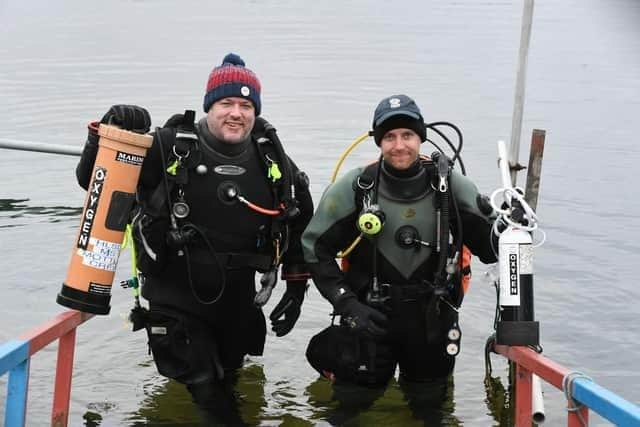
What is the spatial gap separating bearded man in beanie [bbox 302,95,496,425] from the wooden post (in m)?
1.34

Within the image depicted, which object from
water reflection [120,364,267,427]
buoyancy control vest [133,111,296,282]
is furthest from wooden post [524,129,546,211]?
water reflection [120,364,267,427]

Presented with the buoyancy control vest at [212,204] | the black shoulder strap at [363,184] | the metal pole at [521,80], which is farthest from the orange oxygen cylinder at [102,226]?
the metal pole at [521,80]

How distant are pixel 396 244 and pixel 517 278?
0.62 metres

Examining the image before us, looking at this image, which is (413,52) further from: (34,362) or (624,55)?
(34,362)

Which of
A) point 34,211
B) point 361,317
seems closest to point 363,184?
point 361,317

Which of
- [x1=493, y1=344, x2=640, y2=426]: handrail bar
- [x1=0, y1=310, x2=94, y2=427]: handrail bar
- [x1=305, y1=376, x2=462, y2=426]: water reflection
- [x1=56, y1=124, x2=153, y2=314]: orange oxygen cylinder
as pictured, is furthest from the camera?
[x1=305, y1=376, x2=462, y2=426]: water reflection

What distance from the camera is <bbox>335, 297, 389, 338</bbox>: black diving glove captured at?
176 inches

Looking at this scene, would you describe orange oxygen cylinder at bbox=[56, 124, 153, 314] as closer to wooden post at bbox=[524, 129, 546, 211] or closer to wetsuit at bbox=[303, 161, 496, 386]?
wetsuit at bbox=[303, 161, 496, 386]

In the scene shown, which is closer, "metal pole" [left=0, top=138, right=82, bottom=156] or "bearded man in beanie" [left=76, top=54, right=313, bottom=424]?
"bearded man in beanie" [left=76, top=54, right=313, bottom=424]

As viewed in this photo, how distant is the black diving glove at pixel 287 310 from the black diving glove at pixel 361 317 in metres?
0.36

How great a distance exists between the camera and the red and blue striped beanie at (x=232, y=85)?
15.0 ft

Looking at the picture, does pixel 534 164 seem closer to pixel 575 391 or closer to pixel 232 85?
pixel 232 85

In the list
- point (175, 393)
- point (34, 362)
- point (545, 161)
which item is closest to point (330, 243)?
point (175, 393)

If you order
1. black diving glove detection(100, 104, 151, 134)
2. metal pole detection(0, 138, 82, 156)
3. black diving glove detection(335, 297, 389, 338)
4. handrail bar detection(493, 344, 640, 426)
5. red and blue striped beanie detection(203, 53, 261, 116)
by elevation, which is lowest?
handrail bar detection(493, 344, 640, 426)
